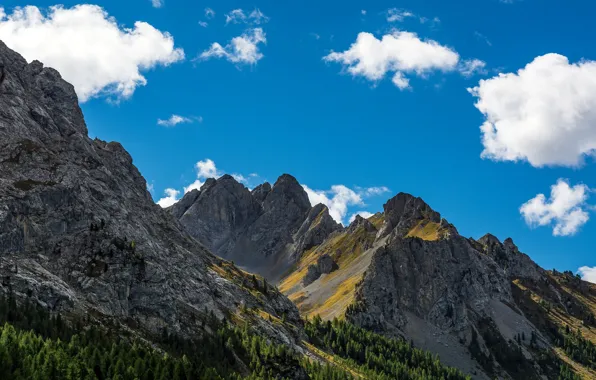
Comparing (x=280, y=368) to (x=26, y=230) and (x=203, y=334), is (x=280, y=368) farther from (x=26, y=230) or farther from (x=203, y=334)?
(x=26, y=230)

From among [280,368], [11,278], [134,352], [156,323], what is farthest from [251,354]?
[11,278]

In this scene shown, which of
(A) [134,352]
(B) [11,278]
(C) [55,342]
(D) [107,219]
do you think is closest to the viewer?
(C) [55,342]

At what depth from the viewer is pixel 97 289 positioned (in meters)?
158

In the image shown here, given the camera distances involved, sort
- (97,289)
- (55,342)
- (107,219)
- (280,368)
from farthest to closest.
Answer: (107,219), (280,368), (97,289), (55,342)

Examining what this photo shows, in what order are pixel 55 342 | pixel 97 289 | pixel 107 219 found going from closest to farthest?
1. pixel 55 342
2. pixel 97 289
3. pixel 107 219

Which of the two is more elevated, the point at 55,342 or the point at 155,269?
the point at 155,269

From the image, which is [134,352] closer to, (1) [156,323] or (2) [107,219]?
(1) [156,323]

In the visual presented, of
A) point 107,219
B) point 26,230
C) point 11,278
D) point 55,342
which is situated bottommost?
point 55,342

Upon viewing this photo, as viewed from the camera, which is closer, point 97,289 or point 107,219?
point 97,289

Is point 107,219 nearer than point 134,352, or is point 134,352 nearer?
point 134,352

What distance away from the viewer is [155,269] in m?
182

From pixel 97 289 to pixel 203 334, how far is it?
125 ft

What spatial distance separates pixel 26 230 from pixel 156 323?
4799cm

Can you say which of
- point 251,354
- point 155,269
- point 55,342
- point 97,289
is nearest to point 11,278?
point 97,289
